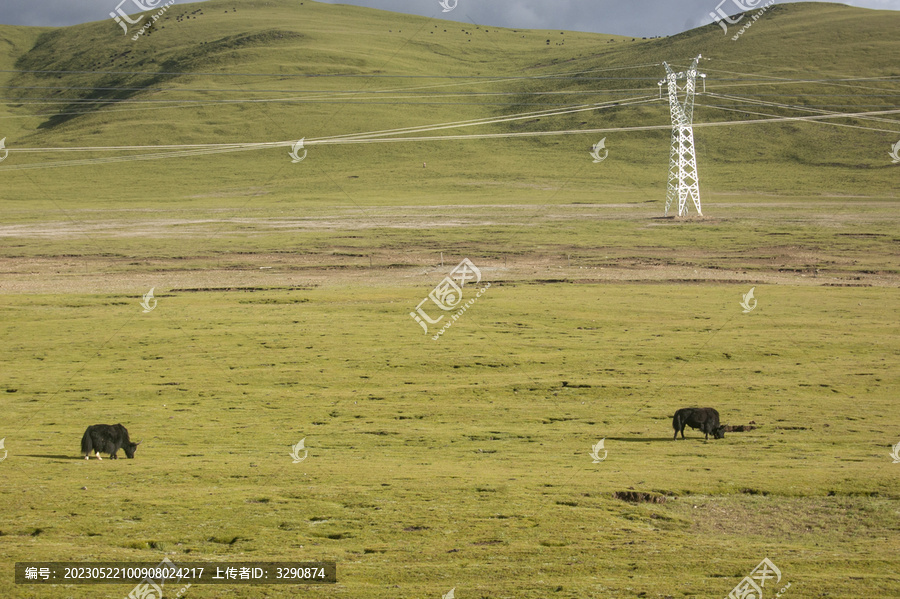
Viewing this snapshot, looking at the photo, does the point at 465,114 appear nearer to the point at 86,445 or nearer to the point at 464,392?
the point at 464,392

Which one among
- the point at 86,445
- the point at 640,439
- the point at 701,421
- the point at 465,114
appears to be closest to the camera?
the point at 86,445

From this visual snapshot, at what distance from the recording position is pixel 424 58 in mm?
198250

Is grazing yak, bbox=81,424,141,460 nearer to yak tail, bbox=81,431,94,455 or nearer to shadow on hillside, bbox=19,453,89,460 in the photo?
yak tail, bbox=81,431,94,455

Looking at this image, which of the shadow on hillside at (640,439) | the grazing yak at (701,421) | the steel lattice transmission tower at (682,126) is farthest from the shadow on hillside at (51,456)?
the steel lattice transmission tower at (682,126)

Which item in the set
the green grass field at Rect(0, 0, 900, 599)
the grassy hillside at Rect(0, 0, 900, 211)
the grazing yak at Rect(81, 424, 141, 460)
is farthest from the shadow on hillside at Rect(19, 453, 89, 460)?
the grassy hillside at Rect(0, 0, 900, 211)

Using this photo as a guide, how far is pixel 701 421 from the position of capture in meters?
18.2

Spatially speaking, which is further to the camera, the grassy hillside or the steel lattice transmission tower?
the grassy hillside

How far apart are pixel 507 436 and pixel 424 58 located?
18935cm

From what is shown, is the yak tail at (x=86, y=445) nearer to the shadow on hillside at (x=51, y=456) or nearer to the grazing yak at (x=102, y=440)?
the grazing yak at (x=102, y=440)

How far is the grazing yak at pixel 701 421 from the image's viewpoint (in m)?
18.2

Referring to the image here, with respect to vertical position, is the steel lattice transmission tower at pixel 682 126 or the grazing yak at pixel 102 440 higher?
the steel lattice transmission tower at pixel 682 126

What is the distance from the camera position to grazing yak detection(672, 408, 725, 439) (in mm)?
18234

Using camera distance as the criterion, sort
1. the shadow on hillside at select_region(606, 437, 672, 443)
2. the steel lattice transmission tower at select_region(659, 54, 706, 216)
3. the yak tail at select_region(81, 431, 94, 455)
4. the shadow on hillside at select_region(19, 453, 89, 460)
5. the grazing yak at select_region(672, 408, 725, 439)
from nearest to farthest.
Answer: the yak tail at select_region(81, 431, 94, 455) → the shadow on hillside at select_region(19, 453, 89, 460) → the grazing yak at select_region(672, 408, 725, 439) → the shadow on hillside at select_region(606, 437, 672, 443) → the steel lattice transmission tower at select_region(659, 54, 706, 216)

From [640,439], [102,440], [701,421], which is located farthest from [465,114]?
[102,440]
